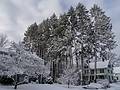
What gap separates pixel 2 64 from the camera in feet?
87.7

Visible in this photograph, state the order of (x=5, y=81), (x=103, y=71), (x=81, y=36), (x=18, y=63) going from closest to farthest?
(x=18, y=63)
(x=5, y=81)
(x=81, y=36)
(x=103, y=71)

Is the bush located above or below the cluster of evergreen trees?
below

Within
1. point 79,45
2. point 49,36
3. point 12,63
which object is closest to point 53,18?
point 49,36

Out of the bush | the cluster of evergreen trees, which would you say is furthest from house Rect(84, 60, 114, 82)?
the bush

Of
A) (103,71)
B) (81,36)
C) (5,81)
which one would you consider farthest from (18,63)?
(103,71)

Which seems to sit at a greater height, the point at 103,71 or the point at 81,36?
the point at 81,36

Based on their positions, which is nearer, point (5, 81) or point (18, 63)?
point (18, 63)

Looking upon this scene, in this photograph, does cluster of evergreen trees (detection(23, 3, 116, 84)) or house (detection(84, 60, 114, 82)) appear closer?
cluster of evergreen trees (detection(23, 3, 116, 84))

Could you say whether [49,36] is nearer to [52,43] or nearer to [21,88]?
[52,43]

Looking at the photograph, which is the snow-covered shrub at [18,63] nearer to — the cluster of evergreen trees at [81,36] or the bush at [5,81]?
the bush at [5,81]

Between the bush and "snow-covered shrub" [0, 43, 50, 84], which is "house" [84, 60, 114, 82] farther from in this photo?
"snow-covered shrub" [0, 43, 50, 84]

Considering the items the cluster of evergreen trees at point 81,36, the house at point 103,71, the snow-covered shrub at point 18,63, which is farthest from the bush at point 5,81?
the house at point 103,71

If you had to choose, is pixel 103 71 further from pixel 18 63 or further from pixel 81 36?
pixel 18 63

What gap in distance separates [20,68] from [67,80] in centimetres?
1212
